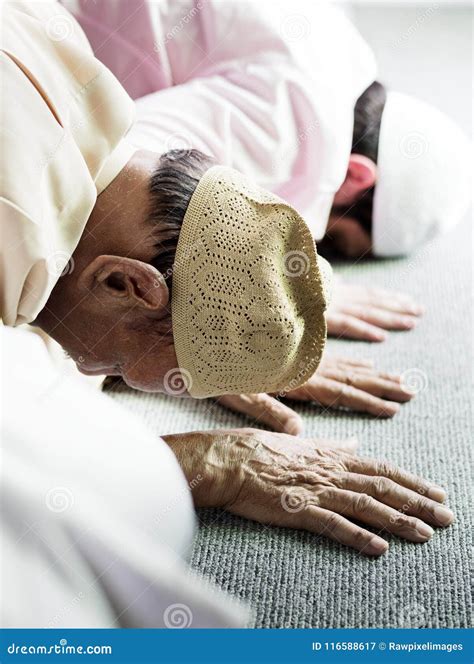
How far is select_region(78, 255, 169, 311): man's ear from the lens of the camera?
1.20m

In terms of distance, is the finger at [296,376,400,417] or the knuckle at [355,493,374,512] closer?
the knuckle at [355,493,374,512]

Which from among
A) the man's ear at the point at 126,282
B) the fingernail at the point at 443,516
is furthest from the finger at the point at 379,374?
the man's ear at the point at 126,282

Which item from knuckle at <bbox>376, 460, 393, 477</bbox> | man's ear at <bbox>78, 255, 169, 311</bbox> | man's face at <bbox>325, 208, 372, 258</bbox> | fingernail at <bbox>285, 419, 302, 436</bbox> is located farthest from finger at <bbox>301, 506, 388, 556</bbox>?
man's face at <bbox>325, 208, 372, 258</bbox>

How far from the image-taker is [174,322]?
123 centimetres

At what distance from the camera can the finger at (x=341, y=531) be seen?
1.18m

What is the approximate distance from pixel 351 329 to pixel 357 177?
40 centimetres

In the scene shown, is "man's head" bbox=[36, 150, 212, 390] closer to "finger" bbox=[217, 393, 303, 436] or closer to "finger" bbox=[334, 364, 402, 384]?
"finger" bbox=[217, 393, 303, 436]

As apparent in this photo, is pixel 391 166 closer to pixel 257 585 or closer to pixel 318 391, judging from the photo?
pixel 318 391

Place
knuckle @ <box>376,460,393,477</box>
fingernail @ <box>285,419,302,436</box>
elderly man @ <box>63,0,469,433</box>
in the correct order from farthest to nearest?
elderly man @ <box>63,0,469,433</box> → fingernail @ <box>285,419,302,436</box> → knuckle @ <box>376,460,393,477</box>

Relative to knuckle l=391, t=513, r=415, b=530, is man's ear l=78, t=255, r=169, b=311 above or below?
above

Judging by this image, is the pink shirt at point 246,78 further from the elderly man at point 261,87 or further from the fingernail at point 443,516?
the fingernail at point 443,516

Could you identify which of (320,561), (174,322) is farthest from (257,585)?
(174,322)

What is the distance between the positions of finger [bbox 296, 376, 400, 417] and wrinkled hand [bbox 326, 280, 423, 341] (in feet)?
0.70
